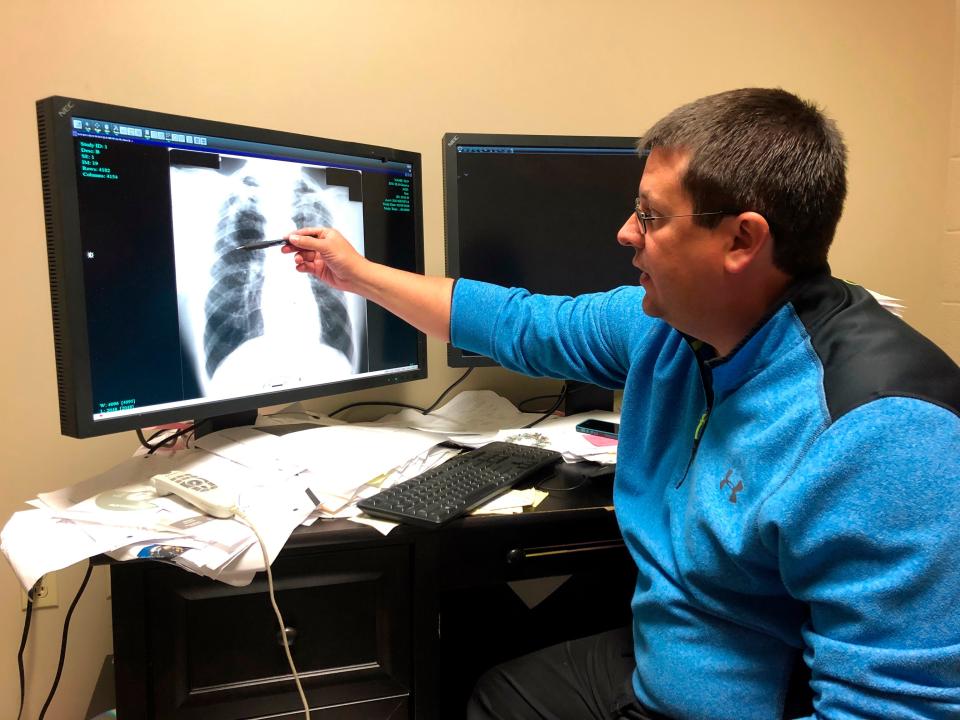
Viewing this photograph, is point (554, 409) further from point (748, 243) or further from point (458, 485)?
point (748, 243)

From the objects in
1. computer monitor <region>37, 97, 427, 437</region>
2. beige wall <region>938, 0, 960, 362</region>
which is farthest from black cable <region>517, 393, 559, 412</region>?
beige wall <region>938, 0, 960, 362</region>

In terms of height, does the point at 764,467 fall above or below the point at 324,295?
below

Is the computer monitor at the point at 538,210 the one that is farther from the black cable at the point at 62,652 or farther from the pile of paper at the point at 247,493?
the black cable at the point at 62,652

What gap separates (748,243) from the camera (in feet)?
2.70

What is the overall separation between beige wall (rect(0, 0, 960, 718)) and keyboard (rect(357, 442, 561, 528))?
46cm

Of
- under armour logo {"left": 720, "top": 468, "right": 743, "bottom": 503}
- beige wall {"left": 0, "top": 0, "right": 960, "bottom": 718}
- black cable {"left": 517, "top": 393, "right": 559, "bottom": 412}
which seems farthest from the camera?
black cable {"left": 517, "top": 393, "right": 559, "bottom": 412}

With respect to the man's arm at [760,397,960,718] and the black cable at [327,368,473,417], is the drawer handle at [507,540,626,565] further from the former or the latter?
the black cable at [327,368,473,417]

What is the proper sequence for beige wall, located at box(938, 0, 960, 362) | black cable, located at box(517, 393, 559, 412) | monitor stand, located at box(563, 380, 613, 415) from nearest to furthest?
1. monitor stand, located at box(563, 380, 613, 415)
2. black cable, located at box(517, 393, 559, 412)
3. beige wall, located at box(938, 0, 960, 362)

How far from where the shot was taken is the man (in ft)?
2.13

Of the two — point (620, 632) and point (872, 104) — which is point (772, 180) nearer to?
point (620, 632)

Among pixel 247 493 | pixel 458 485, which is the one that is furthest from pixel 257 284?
pixel 458 485

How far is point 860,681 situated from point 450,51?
1360mm

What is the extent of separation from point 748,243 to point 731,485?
0.28m

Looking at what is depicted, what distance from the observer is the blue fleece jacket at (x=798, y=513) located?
643 millimetres
